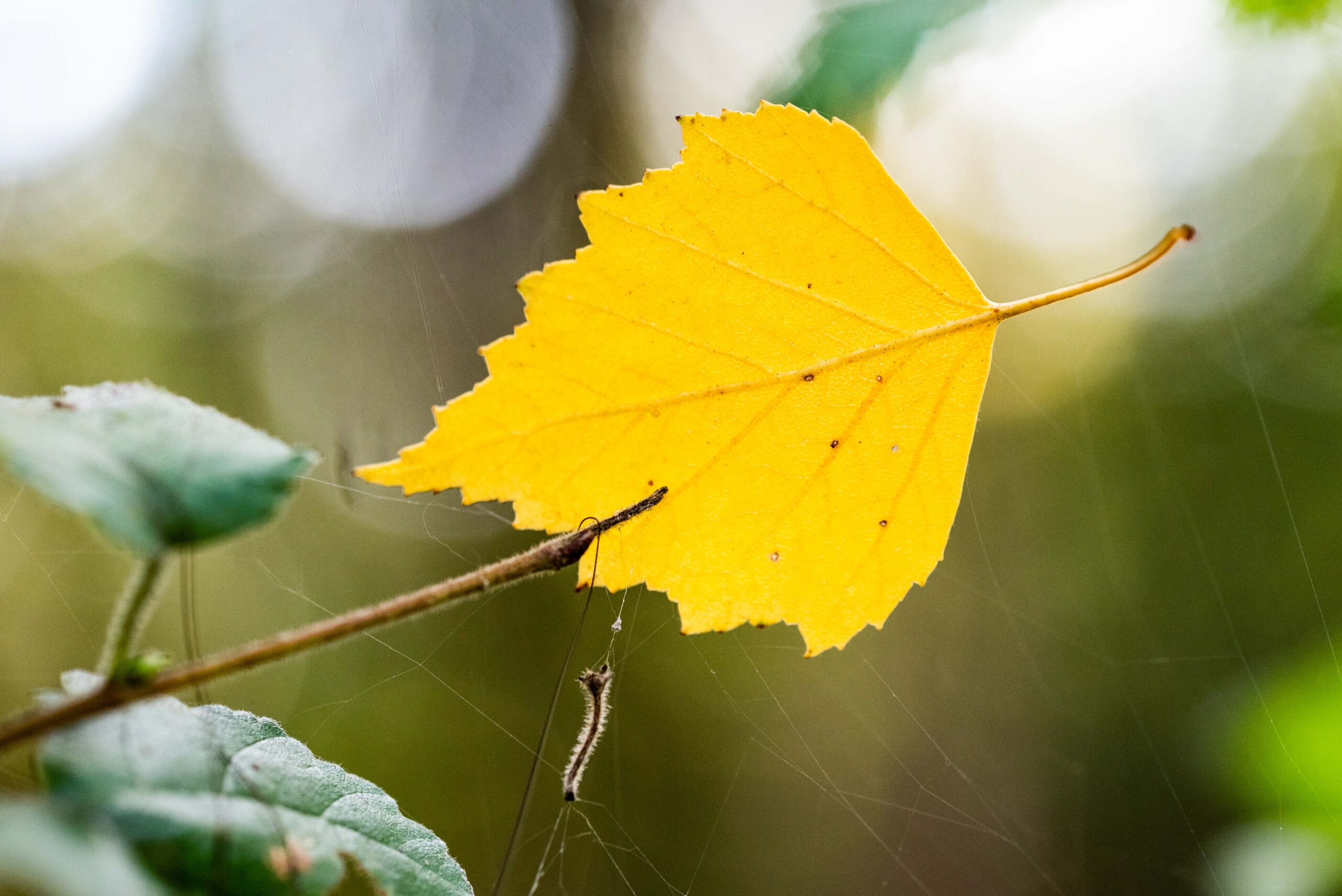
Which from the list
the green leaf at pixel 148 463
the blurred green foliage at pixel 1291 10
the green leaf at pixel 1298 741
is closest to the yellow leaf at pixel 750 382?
the green leaf at pixel 148 463

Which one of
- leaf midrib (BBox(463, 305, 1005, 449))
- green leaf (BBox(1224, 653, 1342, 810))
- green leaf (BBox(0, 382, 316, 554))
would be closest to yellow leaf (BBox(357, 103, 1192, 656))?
leaf midrib (BBox(463, 305, 1005, 449))

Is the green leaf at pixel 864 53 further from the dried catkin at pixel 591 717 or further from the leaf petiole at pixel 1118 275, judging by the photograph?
the dried catkin at pixel 591 717

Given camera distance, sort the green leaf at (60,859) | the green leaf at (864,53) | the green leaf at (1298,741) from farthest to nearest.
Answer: the green leaf at (1298,741), the green leaf at (864,53), the green leaf at (60,859)

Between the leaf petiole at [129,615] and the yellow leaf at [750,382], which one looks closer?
the leaf petiole at [129,615]

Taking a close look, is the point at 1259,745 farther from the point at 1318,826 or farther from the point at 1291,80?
the point at 1291,80

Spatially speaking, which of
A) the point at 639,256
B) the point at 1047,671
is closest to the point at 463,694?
the point at 1047,671

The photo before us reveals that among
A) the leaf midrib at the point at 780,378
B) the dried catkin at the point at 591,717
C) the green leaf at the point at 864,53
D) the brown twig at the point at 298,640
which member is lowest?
the dried catkin at the point at 591,717
